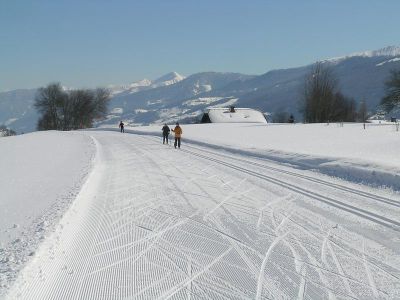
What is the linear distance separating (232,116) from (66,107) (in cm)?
3803

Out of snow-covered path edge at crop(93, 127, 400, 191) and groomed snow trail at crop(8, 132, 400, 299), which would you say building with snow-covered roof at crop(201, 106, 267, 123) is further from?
groomed snow trail at crop(8, 132, 400, 299)

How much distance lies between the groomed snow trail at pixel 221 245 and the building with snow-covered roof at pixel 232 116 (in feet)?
214

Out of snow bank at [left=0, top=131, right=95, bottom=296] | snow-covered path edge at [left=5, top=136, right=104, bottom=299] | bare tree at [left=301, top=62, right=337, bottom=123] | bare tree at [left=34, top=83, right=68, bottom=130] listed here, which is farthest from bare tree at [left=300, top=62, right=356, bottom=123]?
snow-covered path edge at [left=5, top=136, right=104, bottom=299]

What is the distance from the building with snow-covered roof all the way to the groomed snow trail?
65.3 m

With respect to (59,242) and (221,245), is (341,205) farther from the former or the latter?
(59,242)

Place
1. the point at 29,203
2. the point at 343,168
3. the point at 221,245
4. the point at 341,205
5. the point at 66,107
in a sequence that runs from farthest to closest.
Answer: the point at 66,107 < the point at 343,168 < the point at 29,203 < the point at 341,205 < the point at 221,245

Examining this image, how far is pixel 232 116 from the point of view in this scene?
3086 inches

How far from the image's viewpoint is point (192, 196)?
1020 cm

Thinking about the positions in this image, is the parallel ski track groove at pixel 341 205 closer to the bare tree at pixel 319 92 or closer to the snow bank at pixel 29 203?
the snow bank at pixel 29 203

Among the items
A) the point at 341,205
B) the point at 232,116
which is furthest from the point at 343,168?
the point at 232,116

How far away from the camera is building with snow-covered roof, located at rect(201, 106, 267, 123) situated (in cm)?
7644

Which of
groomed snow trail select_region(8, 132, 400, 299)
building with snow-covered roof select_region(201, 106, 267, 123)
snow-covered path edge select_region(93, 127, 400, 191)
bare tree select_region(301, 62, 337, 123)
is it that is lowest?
building with snow-covered roof select_region(201, 106, 267, 123)

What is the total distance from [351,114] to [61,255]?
337ft

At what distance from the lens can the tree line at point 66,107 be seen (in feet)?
306
